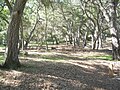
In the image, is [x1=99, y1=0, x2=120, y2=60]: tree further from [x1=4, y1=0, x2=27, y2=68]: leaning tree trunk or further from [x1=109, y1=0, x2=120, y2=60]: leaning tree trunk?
[x1=4, y1=0, x2=27, y2=68]: leaning tree trunk

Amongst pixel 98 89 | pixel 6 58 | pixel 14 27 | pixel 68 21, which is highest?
pixel 68 21

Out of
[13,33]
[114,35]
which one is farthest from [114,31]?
[13,33]

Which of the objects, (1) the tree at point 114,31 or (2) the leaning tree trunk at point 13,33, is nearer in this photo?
(2) the leaning tree trunk at point 13,33

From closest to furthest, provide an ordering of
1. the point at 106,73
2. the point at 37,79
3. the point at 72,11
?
the point at 37,79
the point at 106,73
the point at 72,11

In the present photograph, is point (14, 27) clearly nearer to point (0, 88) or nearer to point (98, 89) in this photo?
point (0, 88)

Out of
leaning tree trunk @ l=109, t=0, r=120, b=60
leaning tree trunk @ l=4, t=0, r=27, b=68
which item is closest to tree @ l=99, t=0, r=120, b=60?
leaning tree trunk @ l=109, t=0, r=120, b=60

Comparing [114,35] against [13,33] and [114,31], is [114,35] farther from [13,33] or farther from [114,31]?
[13,33]

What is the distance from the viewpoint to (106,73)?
1778 centimetres

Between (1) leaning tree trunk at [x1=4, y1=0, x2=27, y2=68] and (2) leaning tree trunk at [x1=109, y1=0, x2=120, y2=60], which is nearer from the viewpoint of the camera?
(1) leaning tree trunk at [x1=4, y1=0, x2=27, y2=68]

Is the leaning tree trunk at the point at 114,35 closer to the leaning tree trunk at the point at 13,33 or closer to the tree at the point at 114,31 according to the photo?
the tree at the point at 114,31

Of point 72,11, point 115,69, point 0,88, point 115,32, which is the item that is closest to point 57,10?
point 72,11

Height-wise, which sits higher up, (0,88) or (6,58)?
(6,58)

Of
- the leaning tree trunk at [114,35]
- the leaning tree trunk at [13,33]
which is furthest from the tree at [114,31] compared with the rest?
the leaning tree trunk at [13,33]

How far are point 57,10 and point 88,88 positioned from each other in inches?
1451
